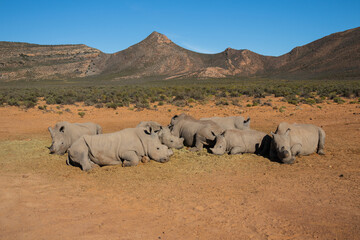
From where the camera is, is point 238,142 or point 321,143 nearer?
point 321,143

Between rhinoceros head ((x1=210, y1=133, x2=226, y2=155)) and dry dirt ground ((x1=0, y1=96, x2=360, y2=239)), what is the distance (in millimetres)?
239

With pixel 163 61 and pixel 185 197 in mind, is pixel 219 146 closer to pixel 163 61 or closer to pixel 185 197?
pixel 185 197

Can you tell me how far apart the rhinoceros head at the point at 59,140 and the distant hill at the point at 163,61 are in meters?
90.0

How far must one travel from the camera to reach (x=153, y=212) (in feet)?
18.7

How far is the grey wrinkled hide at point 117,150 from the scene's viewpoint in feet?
28.1

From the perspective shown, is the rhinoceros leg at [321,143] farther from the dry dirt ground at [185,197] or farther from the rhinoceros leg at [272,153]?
the rhinoceros leg at [272,153]

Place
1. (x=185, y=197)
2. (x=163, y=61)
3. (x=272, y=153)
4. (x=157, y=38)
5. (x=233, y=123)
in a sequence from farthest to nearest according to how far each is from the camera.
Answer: (x=157, y=38) < (x=163, y=61) < (x=233, y=123) < (x=272, y=153) < (x=185, y=197)

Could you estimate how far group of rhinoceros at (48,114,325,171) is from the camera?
873 cm

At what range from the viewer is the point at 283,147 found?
8.73 m

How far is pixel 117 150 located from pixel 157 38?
13639cm

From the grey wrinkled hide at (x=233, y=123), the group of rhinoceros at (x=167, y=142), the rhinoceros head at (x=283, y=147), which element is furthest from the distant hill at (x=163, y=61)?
the rhinoceros head at (x=283, y=147)

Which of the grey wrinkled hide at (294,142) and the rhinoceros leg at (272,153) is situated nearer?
the grey wrinkled hide at (294,142)

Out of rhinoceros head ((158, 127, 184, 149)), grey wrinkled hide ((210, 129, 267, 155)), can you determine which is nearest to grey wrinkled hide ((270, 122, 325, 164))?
grey wrinkled hide ((210, 129, 267, 155))

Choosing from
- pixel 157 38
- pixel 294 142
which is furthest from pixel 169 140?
pixel 157 38
